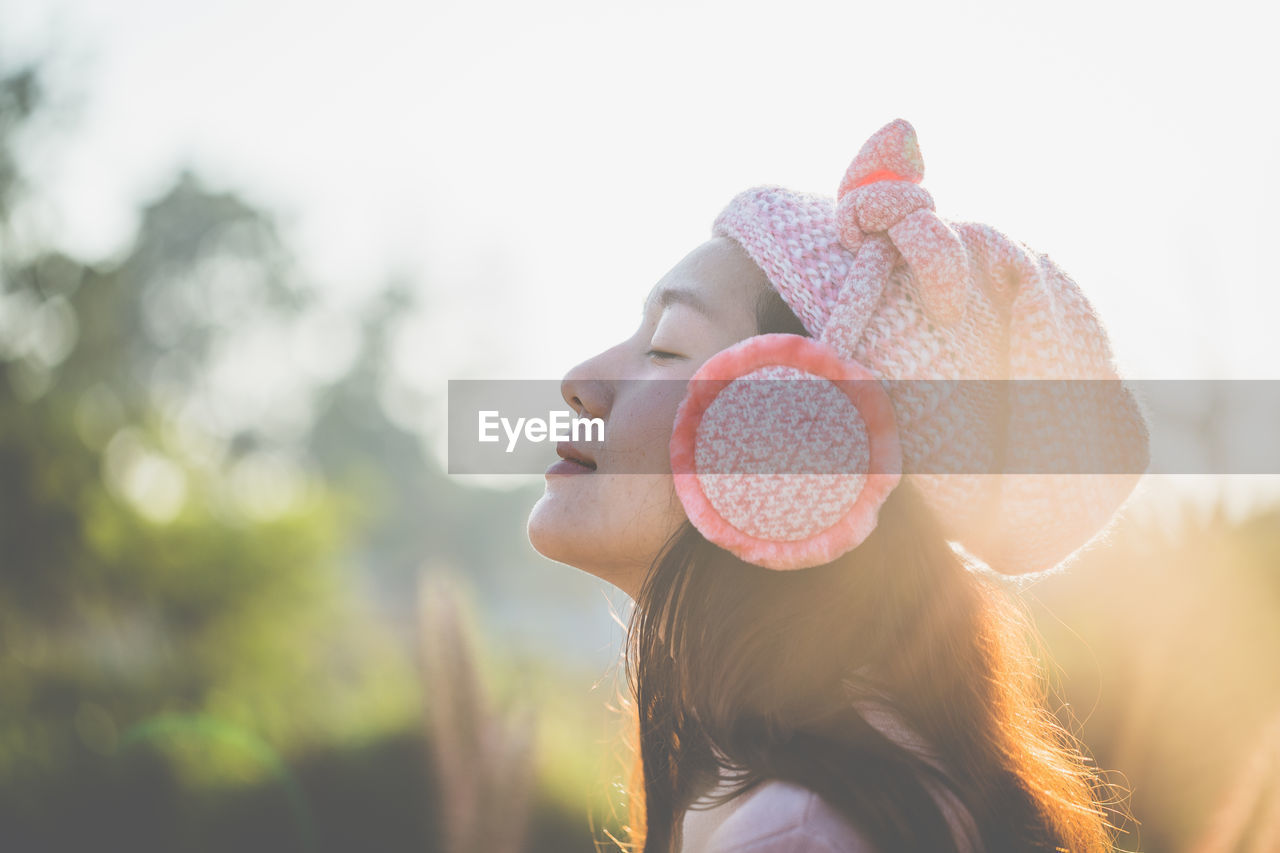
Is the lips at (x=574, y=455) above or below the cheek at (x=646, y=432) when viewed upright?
below

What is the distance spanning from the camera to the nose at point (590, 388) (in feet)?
5.86

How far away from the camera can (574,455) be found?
5.97 feet

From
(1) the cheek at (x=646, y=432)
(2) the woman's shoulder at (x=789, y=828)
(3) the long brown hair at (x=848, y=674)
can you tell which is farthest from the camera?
(1) the cheek at (x=646, y=432)

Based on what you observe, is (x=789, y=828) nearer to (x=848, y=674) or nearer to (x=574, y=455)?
(x=848, y=674)

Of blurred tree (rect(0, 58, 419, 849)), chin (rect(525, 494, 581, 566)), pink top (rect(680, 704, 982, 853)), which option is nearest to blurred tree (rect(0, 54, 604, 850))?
blurred tree (rect(0, 58, 419, 849))

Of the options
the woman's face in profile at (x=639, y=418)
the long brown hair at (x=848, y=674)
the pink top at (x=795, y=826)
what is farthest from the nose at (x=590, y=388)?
the pink top at (x=795, y=826)

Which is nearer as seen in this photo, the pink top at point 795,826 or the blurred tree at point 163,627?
the pink top at point 795,826

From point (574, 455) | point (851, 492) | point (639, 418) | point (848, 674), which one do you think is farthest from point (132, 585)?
point (851, 492)

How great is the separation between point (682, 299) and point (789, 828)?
1.03 metres

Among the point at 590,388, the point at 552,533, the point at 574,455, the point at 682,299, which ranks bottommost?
the point at 552,533

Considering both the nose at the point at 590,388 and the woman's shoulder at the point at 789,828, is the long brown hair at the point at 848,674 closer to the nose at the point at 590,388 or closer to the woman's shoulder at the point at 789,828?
the woman's shoulder at the point at 789,828

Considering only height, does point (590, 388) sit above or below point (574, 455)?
above

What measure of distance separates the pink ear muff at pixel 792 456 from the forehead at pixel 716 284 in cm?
26

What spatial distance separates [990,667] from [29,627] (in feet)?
37.9
